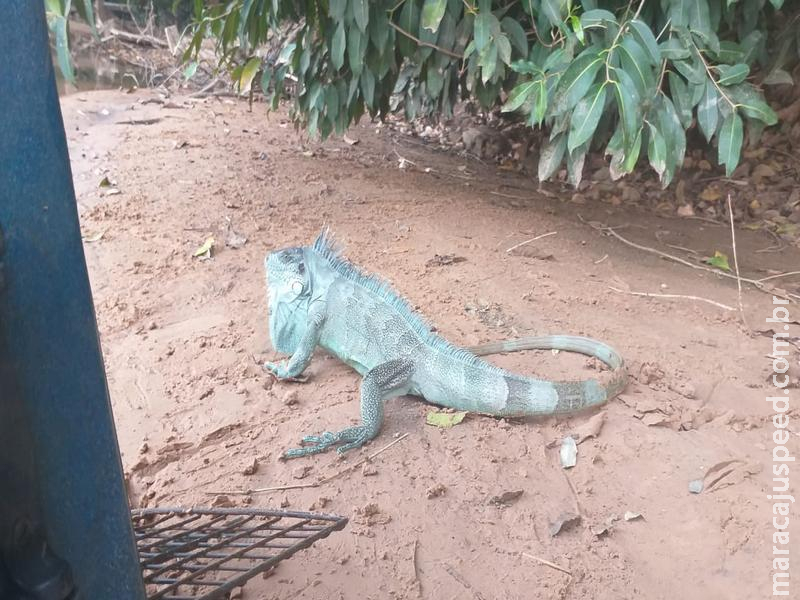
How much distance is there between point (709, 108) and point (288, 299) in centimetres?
227

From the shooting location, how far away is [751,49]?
377cm

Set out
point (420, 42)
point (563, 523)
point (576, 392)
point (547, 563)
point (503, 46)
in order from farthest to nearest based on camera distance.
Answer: point (420, 42) < point (503, 46) < point (576, 392) < point (563, 523) < point (547, 563)

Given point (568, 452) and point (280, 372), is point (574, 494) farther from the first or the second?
point (280, 372)

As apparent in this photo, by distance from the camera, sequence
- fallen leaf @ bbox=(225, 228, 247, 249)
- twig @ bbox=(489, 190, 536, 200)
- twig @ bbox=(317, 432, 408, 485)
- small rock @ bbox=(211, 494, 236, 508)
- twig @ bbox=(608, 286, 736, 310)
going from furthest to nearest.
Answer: twig @ bbox=(489, 190, 536, 200), fallen leaf @ bbox=(225, 228, 247, 249), twig @ bbox=(608, 286, 736, 310), twig @ bbox=(317, 432, 408, 485), small rock @ bbox=(211, 494, 236, 508)

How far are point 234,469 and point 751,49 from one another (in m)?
3.66

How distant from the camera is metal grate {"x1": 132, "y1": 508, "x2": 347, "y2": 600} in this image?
1.50m

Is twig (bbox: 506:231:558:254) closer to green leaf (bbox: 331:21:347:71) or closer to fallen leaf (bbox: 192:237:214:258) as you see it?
green leaf (bbox: 331:21:347:71)

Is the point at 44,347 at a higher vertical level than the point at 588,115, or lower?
lower

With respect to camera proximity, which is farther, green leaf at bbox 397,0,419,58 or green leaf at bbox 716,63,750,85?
green leaf at bbox 397,0,419,58

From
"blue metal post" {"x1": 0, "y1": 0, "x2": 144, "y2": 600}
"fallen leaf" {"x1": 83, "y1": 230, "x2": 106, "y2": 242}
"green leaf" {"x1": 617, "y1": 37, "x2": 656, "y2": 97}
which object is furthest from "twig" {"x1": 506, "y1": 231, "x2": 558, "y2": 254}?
"blue metal post" {"x1": 0, "y1": 0, "x2": 144, "y2": 600}

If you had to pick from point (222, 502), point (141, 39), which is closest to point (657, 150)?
point (222, 502)

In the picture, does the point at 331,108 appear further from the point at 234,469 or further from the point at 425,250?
the point at 234,469

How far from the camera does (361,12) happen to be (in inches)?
149

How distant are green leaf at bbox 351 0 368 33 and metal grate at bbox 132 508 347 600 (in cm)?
289
